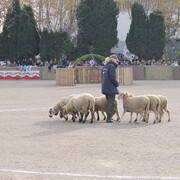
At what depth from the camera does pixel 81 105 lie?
14961 mm

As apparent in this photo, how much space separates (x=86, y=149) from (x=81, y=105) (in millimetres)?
3967

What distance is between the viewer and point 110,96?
15.3m

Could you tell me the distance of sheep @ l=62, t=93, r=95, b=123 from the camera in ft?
48.9

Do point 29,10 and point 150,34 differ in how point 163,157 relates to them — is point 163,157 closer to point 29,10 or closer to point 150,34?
point 150,34

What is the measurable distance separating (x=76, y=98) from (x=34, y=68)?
31.1 m

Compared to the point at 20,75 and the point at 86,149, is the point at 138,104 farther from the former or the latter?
the point at 20,75

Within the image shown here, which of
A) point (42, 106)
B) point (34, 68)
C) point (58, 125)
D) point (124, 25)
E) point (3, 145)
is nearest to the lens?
point (3, 145)

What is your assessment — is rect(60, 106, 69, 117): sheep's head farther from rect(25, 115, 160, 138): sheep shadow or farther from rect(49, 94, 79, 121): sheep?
rect(25, 115, 160, 138): sheep shadow

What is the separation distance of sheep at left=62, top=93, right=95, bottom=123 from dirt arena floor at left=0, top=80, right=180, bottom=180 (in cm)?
34

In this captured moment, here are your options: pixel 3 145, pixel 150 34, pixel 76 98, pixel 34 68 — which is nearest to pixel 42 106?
pixel 76 98

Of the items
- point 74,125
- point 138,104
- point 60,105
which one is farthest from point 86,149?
point 60,105

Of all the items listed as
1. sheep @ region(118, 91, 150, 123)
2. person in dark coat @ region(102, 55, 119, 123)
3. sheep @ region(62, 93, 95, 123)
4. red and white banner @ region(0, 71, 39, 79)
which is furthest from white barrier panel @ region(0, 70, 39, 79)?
sheep @ region(118, 91, 150, 123)

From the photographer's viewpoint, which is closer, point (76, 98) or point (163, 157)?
point (163, 157)

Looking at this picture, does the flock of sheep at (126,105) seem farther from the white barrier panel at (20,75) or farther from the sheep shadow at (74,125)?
the white barrier panel at (20,75)
